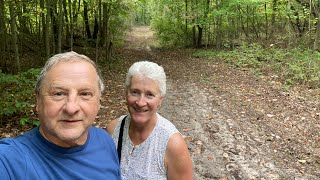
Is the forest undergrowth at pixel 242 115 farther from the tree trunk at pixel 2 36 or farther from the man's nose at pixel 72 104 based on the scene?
the man's nose at pixel 72 104

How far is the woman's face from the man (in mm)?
646

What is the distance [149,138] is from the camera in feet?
7.53

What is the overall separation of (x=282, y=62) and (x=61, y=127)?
13.9m

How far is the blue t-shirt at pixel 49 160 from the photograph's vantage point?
54.2 inches

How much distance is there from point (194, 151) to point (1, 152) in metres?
4.97

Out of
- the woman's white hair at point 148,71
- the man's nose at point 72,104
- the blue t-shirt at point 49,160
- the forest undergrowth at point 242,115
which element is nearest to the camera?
the blue t-shirt at point 49,160

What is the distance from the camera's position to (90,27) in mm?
22766

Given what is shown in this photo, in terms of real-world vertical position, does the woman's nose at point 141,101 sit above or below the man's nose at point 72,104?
below

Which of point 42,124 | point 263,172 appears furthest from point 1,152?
point 263,172

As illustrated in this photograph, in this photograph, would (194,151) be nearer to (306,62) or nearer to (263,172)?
(263,172)

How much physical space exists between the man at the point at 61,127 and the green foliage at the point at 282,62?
997 cm

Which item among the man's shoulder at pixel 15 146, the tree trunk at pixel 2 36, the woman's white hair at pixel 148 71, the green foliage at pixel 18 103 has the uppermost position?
the tree trunk at pixel 2 36

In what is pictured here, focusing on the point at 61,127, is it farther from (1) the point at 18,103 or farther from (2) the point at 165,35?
(2) the point at 165,35

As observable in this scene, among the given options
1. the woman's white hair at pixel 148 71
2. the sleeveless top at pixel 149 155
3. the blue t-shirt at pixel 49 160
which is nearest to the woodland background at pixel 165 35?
the sleeveless top at pixel 149 155
